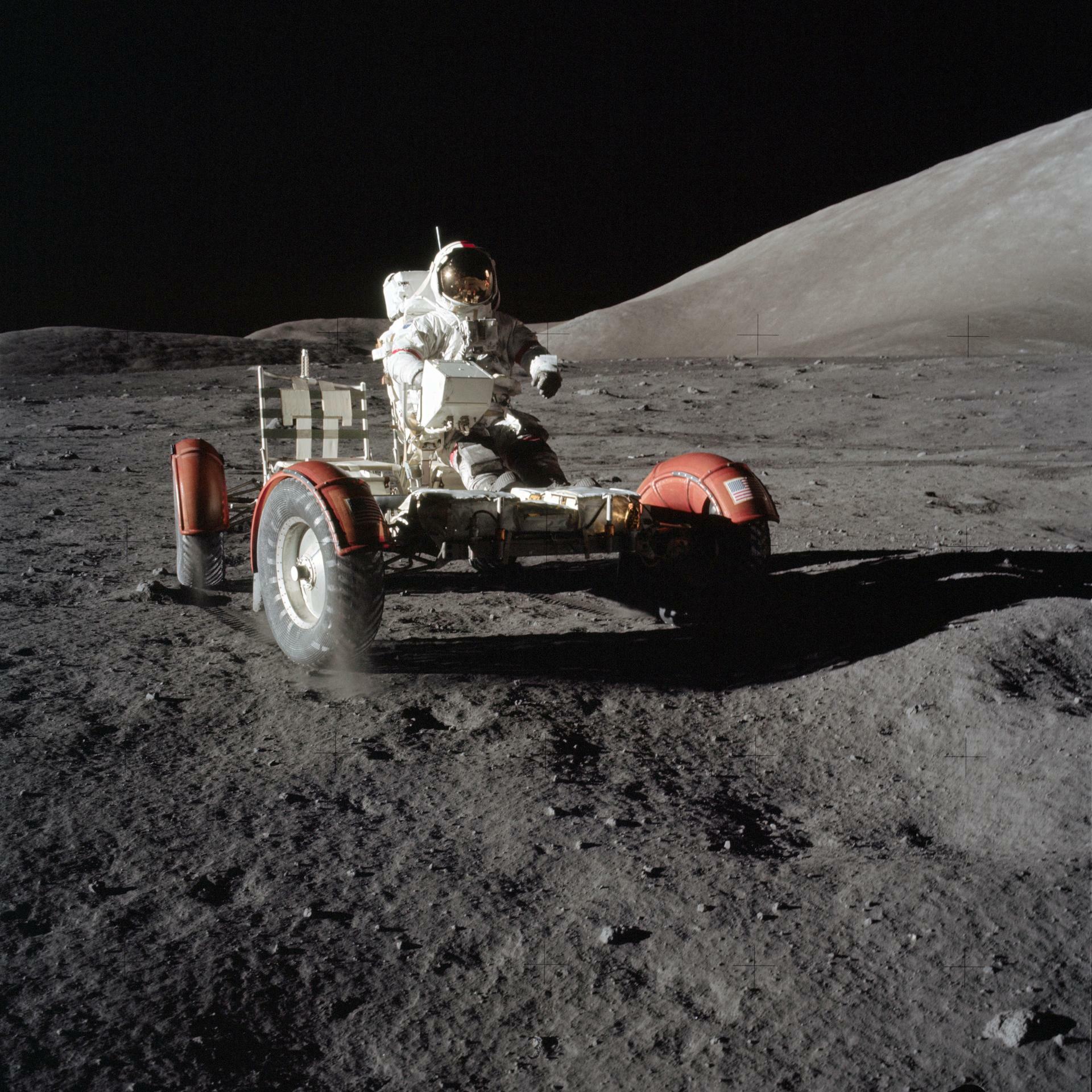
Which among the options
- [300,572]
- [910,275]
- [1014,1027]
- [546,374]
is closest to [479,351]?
[546,374]

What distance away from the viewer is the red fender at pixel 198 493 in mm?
5207

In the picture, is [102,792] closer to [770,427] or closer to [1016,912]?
[1016,912]

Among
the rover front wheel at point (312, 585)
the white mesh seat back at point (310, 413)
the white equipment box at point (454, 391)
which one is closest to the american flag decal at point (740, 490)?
the white equipment box at point (454, 391)

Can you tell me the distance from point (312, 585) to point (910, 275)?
31.6 m

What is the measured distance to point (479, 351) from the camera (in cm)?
500

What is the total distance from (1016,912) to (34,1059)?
2.05 metres

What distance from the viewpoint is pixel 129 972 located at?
2.30 m

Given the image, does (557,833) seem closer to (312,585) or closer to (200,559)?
(312,585)

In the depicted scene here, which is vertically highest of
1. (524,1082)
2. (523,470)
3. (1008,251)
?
(1008,251)

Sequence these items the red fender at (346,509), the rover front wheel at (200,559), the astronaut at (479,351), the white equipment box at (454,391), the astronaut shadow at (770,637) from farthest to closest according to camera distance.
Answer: the rover front wheel at (200,559), the astronaut at (479,351), the white equipment box at (454,391), the astronaut shadow at (770,637), the red fender at (346,509)

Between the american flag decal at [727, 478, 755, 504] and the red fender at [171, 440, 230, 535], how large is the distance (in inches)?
96.2

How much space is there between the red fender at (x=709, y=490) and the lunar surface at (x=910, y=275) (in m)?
20.2

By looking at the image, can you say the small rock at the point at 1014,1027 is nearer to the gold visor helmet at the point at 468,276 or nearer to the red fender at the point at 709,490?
the red fender at the point at 709,490

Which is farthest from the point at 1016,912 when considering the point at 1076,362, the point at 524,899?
the point at 1076,362
